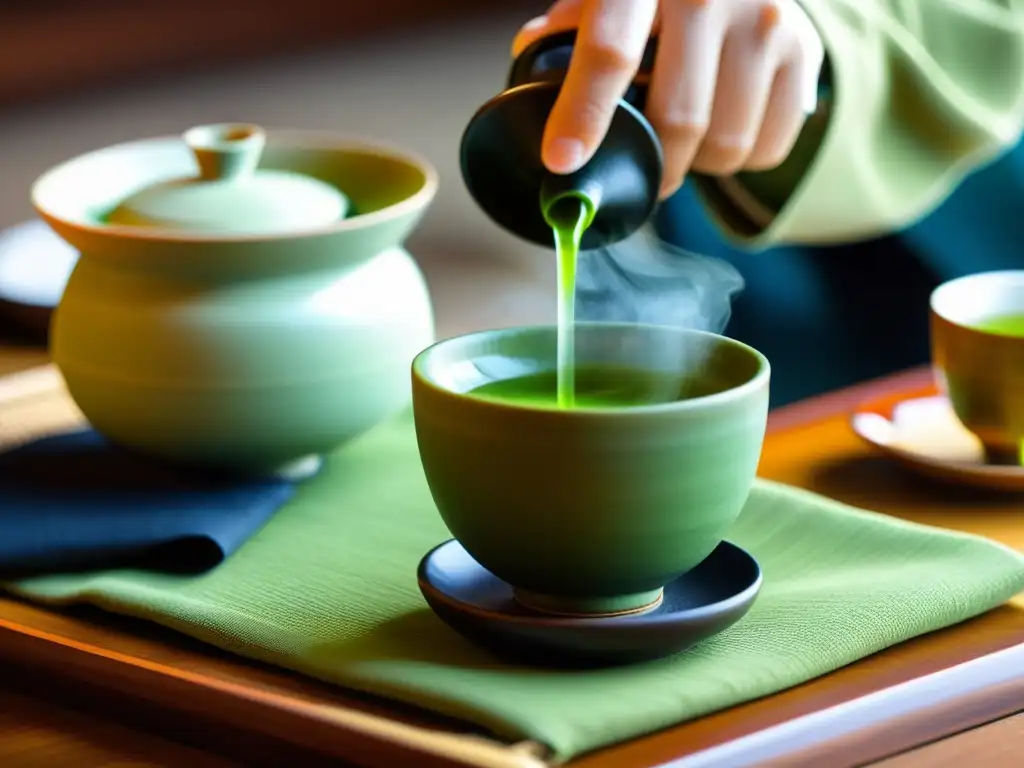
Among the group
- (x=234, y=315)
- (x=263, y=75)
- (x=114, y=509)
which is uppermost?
(x=234, y=315)

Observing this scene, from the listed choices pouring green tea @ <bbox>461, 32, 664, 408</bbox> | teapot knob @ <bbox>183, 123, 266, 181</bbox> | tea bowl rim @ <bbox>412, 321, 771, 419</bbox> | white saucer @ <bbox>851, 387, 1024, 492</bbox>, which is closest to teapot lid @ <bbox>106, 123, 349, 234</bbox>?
teapot knob @ <bbox>183, 123, 266, 181</bbox>

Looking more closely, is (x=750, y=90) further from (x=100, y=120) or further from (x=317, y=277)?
(x=100, y=120)

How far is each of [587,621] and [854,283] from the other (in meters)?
1.07

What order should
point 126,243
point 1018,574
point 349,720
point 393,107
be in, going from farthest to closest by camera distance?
point 393,107, point 126,243, point 1018,574, point 349,720

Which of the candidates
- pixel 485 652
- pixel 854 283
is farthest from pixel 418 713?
pixel 854 283

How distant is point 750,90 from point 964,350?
0.71 ft

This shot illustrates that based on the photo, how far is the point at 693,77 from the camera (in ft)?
2.97

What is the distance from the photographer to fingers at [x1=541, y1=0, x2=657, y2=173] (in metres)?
0.77

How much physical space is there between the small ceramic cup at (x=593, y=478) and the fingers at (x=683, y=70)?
246 millimetres

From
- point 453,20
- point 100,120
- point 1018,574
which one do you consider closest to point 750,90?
point 1018,574

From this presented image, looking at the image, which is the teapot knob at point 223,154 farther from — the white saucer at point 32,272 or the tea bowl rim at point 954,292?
the tea bowl rim at point 954,292

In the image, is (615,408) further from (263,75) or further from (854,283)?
(263,75)

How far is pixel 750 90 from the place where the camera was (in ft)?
3.20

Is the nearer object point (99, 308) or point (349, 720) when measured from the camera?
point (349, 720)
